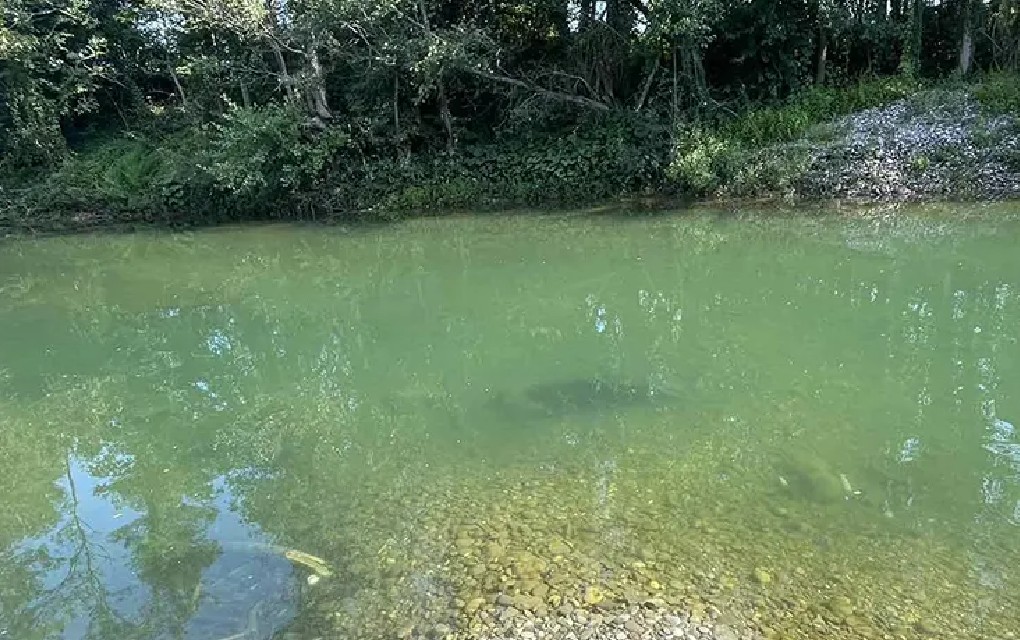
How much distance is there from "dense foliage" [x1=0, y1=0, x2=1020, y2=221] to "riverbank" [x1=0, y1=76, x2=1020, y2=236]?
0.06 metres

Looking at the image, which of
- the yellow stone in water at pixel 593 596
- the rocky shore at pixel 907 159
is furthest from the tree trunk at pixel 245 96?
the yellow stone in water at pixel 593 596

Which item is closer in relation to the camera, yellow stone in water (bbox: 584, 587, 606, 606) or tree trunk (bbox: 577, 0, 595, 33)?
yellow stone in water (bbox: 584, 587, 606, 606)

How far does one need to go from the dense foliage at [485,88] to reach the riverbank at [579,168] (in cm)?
6

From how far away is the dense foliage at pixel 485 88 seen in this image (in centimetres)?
1529

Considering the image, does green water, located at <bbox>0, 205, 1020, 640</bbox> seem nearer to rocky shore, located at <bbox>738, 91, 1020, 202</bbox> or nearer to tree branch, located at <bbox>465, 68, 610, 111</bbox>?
rocky shore, located at <bbox>738, 91, 1020, 202</bbox>

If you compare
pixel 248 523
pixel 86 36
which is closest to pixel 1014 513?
pixel 248 523

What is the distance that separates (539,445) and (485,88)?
13.1m

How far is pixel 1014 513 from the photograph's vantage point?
477 centimetres

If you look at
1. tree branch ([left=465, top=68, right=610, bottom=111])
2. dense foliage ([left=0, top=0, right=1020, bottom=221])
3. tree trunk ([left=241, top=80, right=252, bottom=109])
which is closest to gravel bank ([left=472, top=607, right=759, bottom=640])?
dense foliage ([left=0, top=0, right=1020, bottom=221])

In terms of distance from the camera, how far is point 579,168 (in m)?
15.9

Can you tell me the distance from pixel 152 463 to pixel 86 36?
1812cm

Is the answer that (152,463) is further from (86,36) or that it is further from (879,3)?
(86,36)

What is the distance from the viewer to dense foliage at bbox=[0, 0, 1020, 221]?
15.3 meters

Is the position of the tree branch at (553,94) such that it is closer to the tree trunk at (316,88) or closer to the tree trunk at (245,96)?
the tree trunk at (316,88)
